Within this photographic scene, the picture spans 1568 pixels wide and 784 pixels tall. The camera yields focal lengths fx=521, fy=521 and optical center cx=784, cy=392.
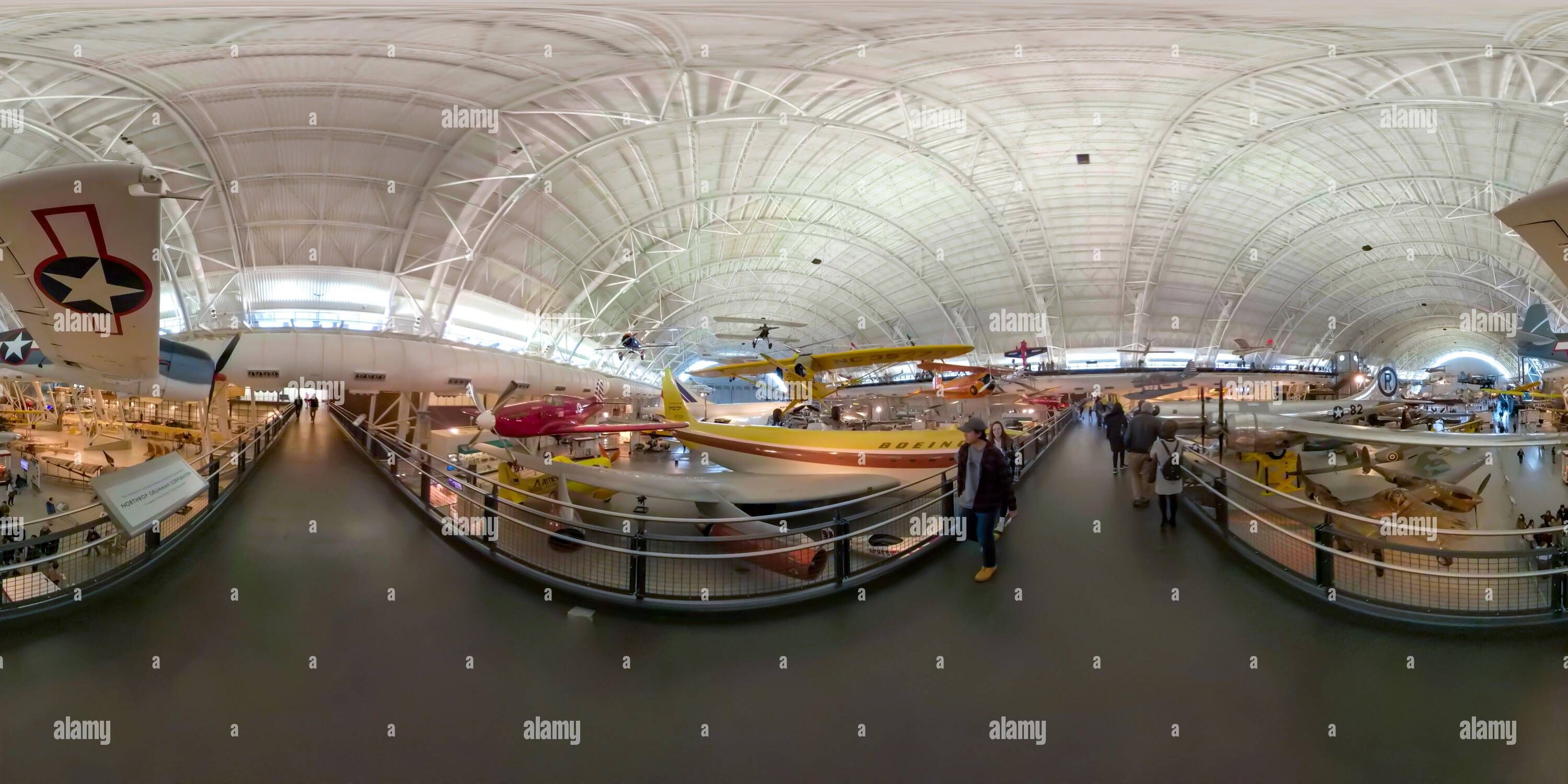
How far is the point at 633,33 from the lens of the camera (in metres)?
10.1

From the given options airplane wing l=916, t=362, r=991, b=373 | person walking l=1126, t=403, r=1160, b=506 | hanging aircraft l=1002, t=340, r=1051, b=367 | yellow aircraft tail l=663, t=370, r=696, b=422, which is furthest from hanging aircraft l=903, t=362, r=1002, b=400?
person walking l=1126, t=403, r=1160, b=506

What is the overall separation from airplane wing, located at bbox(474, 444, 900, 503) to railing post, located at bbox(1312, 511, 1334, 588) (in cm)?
577

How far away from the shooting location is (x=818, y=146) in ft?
62.4

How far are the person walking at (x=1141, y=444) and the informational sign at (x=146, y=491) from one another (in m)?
11.1

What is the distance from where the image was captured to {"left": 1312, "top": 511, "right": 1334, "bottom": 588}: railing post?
14.2ft

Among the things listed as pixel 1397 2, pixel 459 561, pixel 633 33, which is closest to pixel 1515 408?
pixel 1397 2

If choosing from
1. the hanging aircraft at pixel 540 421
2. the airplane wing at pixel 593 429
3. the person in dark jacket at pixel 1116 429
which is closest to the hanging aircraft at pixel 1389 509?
the person in dark jacket at pixel 1116 429

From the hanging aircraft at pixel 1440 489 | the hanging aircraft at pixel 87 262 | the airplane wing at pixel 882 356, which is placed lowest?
the hanging aircraft at pixel 1440 489

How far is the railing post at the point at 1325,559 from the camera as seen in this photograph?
4343mm

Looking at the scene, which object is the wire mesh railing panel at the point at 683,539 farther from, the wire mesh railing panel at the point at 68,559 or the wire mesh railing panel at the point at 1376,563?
the wire mesh railing panel at the point at 1376,563

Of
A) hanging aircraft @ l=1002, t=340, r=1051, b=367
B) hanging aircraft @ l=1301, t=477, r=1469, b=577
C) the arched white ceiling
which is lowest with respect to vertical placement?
hanging aircraft @ l=1301, t=477, r=1469, b=577

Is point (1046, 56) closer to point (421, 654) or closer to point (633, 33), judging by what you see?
point (633, 33)

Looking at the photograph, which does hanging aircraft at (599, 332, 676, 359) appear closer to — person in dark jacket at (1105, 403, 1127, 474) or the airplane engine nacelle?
the airplane engine nacelle

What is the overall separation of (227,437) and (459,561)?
15.0m
